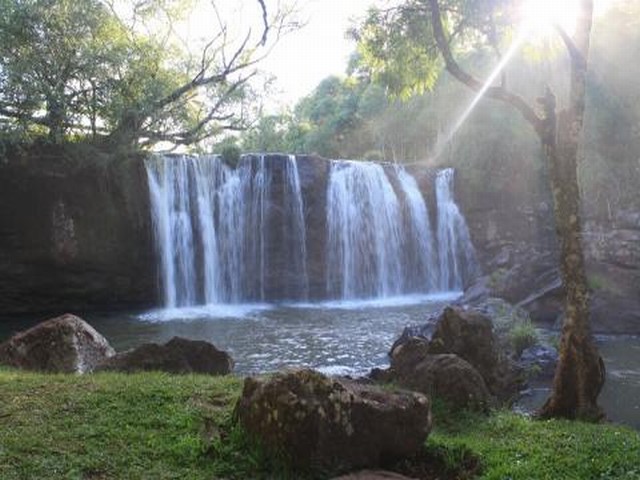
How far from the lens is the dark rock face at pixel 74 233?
2111cm

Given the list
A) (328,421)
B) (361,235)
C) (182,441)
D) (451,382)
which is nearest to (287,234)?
(361,235)

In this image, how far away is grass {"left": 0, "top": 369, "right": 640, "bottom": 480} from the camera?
5.38 metres

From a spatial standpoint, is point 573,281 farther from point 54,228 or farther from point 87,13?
point 54,228

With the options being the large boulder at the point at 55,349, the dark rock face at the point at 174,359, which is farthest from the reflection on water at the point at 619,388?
the large boulder at the point at 55,349

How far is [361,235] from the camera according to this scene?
86.9ft

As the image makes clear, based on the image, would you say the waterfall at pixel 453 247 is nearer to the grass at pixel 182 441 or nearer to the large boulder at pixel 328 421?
the grass at pixel 182 441

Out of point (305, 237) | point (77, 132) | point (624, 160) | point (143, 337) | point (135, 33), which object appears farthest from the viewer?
point (305, 237)

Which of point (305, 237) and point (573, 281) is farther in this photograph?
point (305, 237)

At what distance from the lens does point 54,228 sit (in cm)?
2175

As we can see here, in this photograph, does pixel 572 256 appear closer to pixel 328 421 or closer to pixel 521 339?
pixel 328 421

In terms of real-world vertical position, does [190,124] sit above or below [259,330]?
above

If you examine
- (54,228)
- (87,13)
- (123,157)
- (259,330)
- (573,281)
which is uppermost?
(87,13)

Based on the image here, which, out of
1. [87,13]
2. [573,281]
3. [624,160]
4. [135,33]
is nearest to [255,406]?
[573,281]

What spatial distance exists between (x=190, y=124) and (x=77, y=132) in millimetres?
3637
